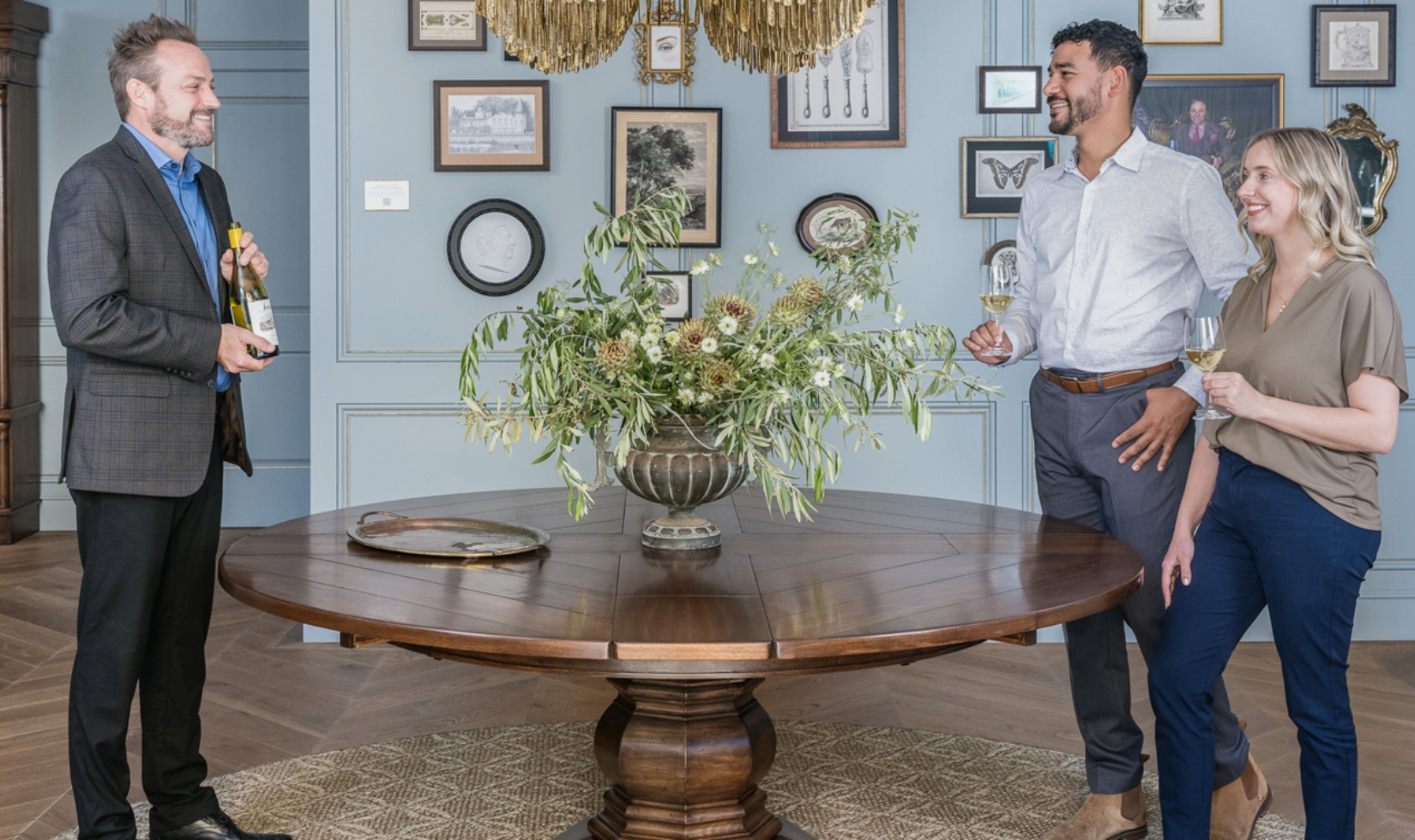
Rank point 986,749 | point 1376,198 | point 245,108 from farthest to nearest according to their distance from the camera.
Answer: point 245,108 → point 1376,198 → point 986,749

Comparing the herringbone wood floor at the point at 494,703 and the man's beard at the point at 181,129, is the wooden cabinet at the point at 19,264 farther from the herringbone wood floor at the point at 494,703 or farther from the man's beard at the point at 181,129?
the man's beard at the point at 181,129

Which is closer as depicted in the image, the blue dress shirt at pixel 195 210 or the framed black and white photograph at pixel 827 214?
the blue dress shirt at pixel 195 210

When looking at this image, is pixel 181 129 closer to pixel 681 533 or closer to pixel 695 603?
pixel 681 533

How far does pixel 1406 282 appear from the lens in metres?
4.29

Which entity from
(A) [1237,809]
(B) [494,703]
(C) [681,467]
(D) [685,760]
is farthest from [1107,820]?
(B) [494,703]

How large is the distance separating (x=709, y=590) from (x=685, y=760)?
15.1 inches

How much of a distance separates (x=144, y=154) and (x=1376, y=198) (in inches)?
156

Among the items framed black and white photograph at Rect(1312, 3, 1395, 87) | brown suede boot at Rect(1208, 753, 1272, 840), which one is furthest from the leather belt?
framed black and white photograph at Rect(1312, 3, 1395, 87)

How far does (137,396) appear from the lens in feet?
7.76

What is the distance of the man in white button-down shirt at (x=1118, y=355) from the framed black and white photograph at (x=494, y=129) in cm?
202

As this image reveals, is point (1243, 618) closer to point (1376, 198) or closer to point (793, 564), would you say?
point (793, 564)

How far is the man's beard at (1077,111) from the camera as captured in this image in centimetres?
275

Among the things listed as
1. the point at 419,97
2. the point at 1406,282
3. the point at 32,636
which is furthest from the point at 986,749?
the point at 32,636

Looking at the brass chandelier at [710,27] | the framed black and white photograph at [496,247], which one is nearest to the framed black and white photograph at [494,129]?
the framed black and white photograph at [496,247]
